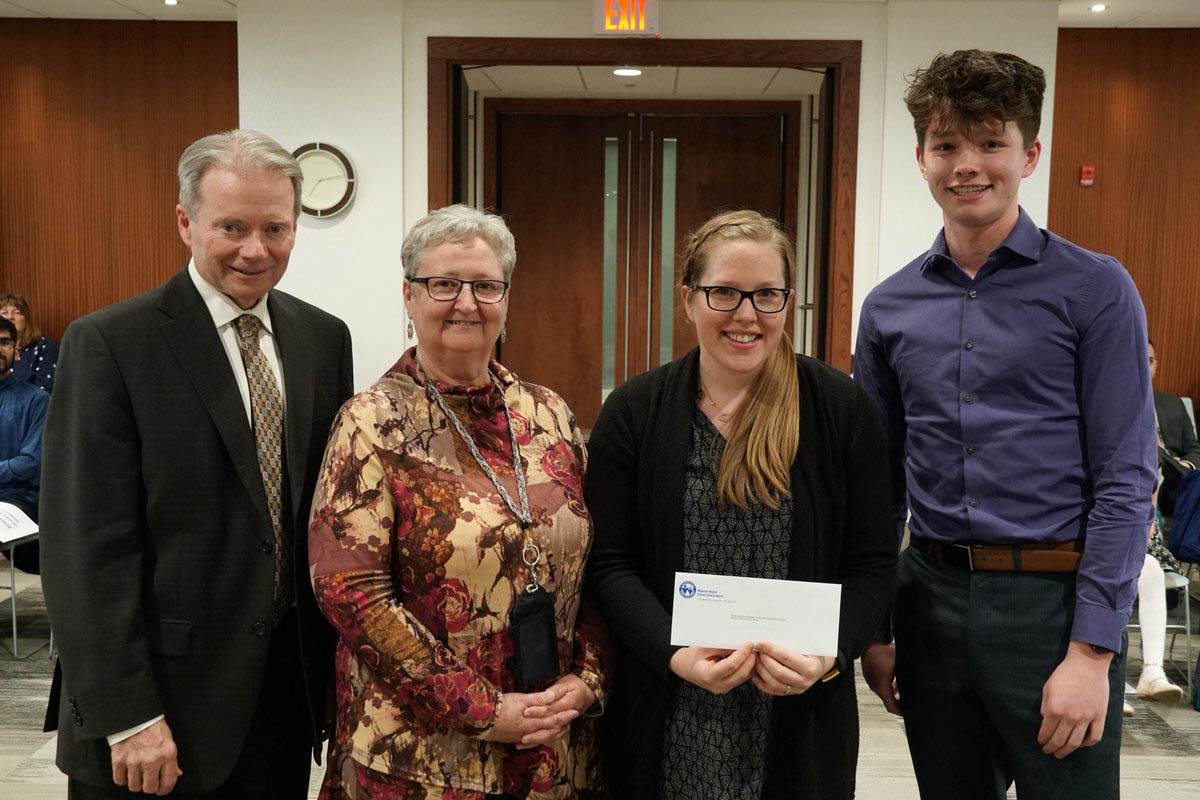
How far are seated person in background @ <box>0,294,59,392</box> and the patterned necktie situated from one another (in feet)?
17.4

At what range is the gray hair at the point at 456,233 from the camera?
1625 millimetres

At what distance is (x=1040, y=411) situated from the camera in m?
1.69

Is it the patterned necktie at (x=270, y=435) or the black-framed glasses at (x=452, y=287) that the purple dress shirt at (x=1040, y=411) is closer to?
the black-framed glasses at (x=452, y=287)

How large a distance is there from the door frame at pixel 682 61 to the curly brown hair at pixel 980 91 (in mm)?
3796

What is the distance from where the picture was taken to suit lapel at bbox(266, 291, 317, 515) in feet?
5.62

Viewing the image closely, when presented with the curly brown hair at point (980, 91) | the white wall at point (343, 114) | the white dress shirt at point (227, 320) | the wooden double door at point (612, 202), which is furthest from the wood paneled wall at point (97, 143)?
the curly brown hair at point (980, 91)

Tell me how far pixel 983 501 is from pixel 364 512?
3.34ft

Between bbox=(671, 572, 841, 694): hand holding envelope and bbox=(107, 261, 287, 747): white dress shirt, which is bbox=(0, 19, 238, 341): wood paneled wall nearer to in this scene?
bbox=(107, 261, 287, 747): white dress shirt

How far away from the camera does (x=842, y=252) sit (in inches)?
214

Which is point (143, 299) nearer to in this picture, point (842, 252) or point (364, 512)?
point (364, 512)

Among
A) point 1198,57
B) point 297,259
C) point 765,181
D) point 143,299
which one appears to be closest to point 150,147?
point 297,259

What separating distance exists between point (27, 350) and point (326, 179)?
2566mm

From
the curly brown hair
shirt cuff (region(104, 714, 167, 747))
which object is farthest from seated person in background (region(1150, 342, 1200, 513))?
shirt cuff (region(104, 714, 167, 747))

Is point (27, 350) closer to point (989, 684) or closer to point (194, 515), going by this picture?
point (194, 515)
